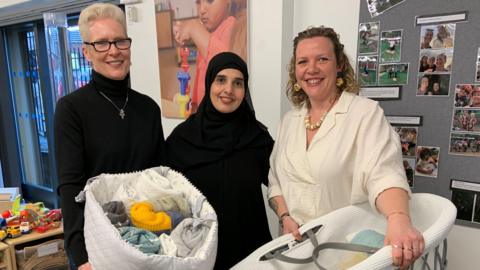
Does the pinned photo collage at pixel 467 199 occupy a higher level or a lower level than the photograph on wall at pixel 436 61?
lower

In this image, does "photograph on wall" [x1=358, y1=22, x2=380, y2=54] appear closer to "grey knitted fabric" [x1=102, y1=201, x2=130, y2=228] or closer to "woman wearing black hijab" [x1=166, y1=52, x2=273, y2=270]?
"woman wearing black hijab" [x1=166, y1=52, x2=273, y2=270]

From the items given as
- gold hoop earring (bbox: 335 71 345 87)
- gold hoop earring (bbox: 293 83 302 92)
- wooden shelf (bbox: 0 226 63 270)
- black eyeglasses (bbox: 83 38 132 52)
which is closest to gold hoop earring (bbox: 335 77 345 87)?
gold hoop earring (bbox: 335 71 345 87)

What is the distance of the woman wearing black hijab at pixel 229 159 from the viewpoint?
1.42m

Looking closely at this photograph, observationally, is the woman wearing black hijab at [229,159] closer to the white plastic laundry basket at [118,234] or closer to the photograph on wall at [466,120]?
the white plastic laundry basket at [118,234]

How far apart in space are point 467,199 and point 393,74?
0.62 m

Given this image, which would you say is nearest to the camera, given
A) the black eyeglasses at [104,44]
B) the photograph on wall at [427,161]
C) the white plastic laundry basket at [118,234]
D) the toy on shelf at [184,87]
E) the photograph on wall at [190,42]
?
the white plastic laundry basket at [118,234]

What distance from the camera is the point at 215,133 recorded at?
1.46 m

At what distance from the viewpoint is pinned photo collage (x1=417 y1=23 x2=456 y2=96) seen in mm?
1455

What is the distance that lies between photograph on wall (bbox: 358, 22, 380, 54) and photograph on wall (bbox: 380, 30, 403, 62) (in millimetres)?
32

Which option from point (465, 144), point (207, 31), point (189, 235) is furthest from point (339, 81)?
point (207, 31)

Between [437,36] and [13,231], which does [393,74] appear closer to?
[437,36]

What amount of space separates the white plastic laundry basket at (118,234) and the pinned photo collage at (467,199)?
3.75ft

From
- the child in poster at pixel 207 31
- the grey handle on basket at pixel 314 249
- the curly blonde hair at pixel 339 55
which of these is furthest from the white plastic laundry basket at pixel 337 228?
the child in poster at pixel 207 31

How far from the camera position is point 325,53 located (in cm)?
125
